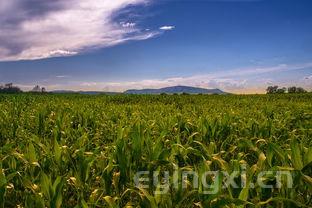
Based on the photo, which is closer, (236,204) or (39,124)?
(236,204)

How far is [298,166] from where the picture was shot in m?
3.01

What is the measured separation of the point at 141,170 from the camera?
11.6 feet

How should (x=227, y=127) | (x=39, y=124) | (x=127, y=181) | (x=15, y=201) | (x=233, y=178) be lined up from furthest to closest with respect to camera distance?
(x=39, y=124) < (x=227, y=127) < (x=127, y=181) < (x=15, y=201) < (x=233, y=178)

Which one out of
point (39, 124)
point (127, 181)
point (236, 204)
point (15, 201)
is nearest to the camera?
point (236, 204)

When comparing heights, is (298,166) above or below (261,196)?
above

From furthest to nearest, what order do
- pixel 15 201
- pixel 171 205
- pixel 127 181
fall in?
pixel 127 181
pixel 15 201
pixel 171 205

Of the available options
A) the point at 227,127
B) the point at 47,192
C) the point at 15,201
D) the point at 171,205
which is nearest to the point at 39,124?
the point at 227,127

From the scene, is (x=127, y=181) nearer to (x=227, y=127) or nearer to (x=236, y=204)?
(x=236, y=204)

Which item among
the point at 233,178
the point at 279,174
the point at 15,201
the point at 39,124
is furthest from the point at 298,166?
the point at 39,124

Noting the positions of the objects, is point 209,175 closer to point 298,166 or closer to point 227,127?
point 298,166

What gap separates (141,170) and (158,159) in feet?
0.64

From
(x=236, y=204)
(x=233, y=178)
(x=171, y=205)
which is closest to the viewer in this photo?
(x=236, y=204)

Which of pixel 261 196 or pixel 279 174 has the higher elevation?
pixel 279 174

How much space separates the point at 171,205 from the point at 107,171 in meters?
0.87
